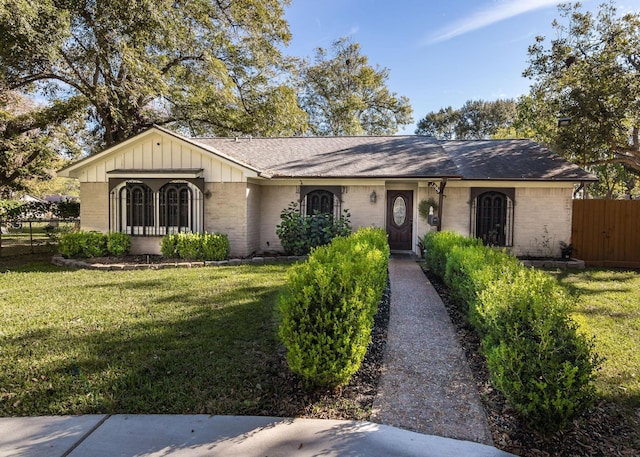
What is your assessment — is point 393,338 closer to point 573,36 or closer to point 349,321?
point 349,321

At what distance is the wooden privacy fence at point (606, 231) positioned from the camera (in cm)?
1206

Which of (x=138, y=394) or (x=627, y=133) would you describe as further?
(x=627, y=133)

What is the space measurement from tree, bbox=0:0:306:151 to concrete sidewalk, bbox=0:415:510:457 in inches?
489

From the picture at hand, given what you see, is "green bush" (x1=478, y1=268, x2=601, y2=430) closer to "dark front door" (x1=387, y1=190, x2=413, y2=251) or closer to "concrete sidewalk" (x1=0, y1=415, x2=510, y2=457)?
"concrete sidewalk" (x1=0, y1=415, x2=510, y2=457)

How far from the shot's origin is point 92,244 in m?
11.2

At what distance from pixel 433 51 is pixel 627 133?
10.0 metres

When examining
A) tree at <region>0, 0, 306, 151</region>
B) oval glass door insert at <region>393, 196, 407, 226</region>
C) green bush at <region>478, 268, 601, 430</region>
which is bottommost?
green bush at <region>478, 268, 601, 430</region>

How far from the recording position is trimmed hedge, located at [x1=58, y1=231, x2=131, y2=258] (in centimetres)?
1115

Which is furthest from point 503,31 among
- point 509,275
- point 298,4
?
point 509,275

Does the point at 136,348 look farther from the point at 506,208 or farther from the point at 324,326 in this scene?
the point at 506,208

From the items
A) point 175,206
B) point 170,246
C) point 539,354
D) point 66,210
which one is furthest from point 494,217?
point 66,210

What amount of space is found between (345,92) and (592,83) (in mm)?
21427

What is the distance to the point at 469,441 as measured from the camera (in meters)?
2.92

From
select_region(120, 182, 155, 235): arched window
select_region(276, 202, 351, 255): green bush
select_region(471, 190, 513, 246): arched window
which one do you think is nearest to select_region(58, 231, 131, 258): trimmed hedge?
select_region(120, 182, 155, 235): arched window
